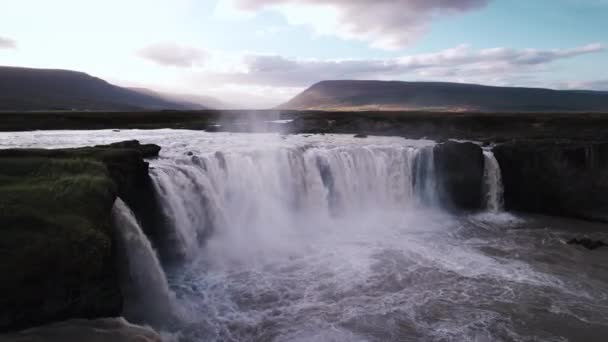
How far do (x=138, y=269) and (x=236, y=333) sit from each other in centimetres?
327

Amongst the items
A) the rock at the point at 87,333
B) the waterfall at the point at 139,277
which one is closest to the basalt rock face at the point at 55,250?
the rock at the point at 87,333

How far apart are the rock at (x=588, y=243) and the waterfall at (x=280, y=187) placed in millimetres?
8501

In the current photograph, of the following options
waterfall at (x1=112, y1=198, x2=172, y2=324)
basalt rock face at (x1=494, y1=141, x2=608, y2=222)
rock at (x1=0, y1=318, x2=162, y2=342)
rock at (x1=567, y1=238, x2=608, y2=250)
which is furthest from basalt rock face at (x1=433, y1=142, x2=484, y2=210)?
rock at (x1=0, y1=318, x2=162, y2=342)

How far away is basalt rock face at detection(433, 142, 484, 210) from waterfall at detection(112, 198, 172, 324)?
19.4m

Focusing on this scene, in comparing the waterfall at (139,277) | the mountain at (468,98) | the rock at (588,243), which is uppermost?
the mountain at (468,98)

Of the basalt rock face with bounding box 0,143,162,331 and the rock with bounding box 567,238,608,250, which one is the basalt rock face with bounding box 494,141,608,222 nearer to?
the rock with bounding box 567,238,608,250

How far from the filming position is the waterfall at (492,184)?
2470 centimetres

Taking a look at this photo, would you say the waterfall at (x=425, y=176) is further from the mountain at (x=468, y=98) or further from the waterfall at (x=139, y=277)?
the mountain at (x=468, y=98)

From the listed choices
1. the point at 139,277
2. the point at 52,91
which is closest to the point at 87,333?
the point at 139,277

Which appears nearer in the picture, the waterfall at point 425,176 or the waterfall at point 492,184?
the waterfall at point 492,184

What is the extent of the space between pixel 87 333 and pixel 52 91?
7200 inches

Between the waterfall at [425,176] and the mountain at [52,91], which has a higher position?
the mountain at [52,91]

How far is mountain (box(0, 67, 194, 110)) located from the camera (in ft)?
406

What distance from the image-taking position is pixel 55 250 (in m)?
8.27
